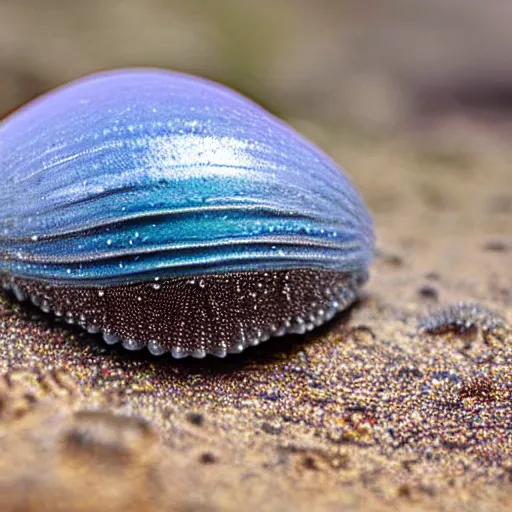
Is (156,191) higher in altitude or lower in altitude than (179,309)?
higher

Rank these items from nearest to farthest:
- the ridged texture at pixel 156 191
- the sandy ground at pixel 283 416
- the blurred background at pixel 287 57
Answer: the sandy ground at pixel 283 416 < the ridged texture at pixel 156 191 < the blurred background at pixel 287 57

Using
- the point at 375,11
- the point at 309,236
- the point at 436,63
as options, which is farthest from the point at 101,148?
the point at 375,11

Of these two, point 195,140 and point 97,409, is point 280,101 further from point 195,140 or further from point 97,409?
point 97,409

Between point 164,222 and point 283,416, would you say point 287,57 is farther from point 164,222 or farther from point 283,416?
point 283,416

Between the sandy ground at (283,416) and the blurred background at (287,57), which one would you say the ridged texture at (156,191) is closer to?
the sandy ground at (283,416)

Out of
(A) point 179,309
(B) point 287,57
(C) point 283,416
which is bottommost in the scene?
(C) point 283,416

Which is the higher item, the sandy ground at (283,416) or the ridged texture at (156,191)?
the ridged texture at (156,191)

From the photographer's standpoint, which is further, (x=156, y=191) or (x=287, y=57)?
(x=287, y=57)

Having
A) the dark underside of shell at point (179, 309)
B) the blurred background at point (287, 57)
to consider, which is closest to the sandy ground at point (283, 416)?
the dark underside of shell at point (179, 309)

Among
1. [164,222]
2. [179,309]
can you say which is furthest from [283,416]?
[164,222]
